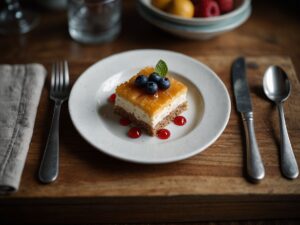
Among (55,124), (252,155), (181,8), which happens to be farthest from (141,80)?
(181,8)

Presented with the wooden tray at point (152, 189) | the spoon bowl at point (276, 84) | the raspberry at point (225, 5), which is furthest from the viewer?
the raspberry at point (225, 5)

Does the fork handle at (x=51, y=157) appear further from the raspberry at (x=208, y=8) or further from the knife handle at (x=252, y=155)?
the raspberry at (x=208, y=8)

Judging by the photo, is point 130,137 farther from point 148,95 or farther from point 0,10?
point 0,10

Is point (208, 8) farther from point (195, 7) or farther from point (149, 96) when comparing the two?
point (149, 96)

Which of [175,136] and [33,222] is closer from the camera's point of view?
[33,222]

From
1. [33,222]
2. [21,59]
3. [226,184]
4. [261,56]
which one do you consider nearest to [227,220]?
[226,184]

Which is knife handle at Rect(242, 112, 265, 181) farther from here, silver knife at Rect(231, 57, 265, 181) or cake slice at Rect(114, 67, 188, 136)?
cake slice at Rect(114, 67, 188, 136)

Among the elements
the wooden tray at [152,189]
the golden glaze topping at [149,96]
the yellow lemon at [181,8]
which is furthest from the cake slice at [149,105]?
the yellow lemon at [181,8]
